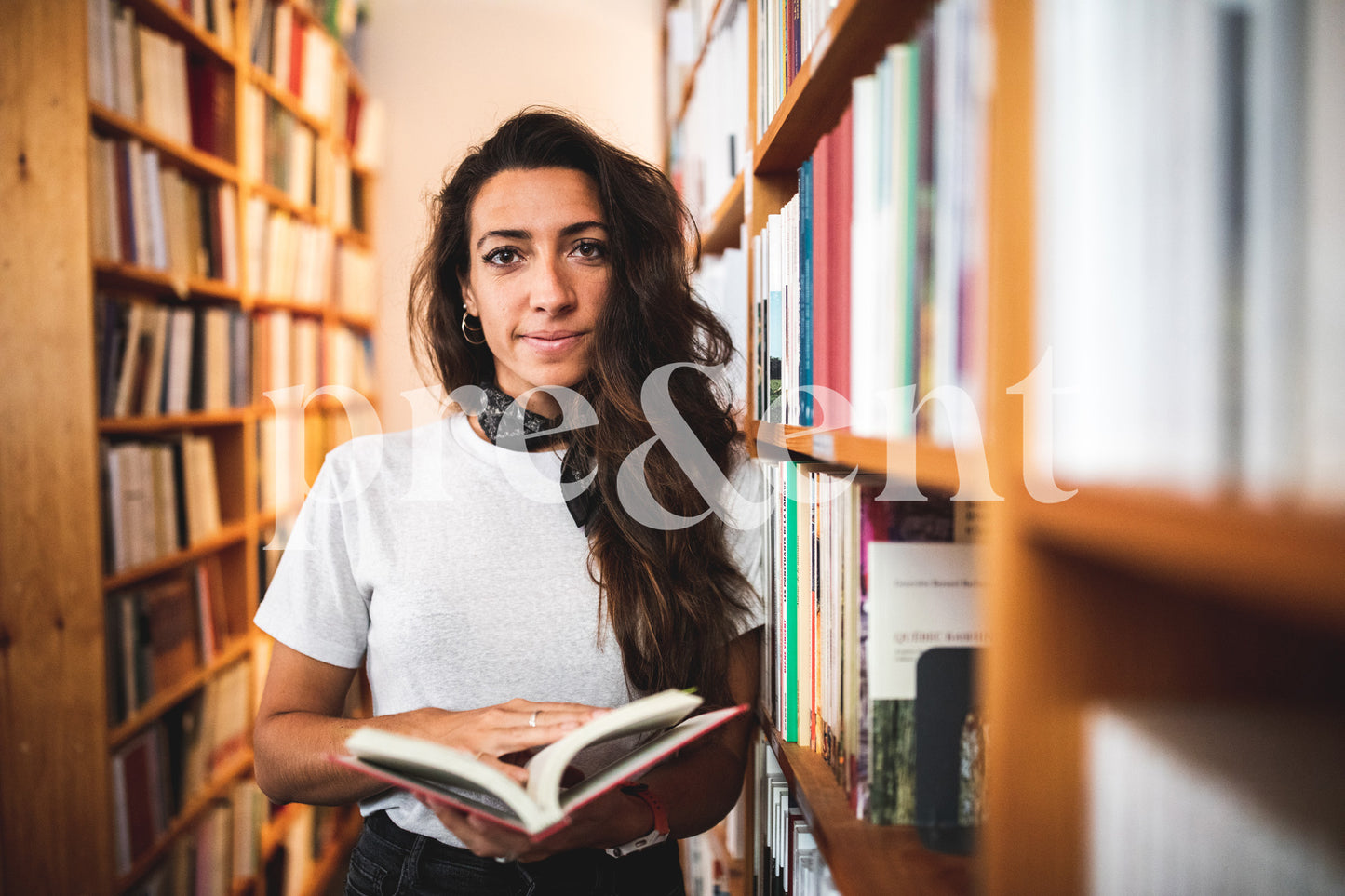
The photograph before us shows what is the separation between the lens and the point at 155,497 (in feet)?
6.07

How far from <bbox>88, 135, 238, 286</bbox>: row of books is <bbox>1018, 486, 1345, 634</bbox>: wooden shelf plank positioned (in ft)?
Result: 5.92

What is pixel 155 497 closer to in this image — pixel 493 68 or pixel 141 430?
pixel 141 430

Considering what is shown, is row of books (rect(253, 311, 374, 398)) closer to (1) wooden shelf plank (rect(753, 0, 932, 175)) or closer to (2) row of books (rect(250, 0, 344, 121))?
(2) row of books (rect(250, 0, 344, 121))

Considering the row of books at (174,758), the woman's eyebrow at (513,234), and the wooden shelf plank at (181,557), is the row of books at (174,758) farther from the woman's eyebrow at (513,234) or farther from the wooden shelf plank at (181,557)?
the woman's eyebrow at (513,234)

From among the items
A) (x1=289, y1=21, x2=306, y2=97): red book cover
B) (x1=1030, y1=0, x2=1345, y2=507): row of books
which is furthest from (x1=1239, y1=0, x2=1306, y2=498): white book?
(x1=289, y1=21, x2=306, y2=97): red book cover

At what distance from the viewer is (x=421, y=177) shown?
3.31m

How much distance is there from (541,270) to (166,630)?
1367 millimetres

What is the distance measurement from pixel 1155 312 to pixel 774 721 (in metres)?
0.82

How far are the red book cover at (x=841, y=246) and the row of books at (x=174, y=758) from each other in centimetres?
171

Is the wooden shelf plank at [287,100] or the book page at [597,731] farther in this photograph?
the wooden shelf plank at [287,100]

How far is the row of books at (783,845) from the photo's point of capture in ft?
2.79

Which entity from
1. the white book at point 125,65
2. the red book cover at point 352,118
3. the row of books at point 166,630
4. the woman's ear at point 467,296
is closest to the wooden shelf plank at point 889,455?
the woman's ear at point 467,296

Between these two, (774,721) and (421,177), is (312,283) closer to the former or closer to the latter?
(421,177)

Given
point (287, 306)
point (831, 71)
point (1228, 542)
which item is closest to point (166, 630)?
point (287, 306)
